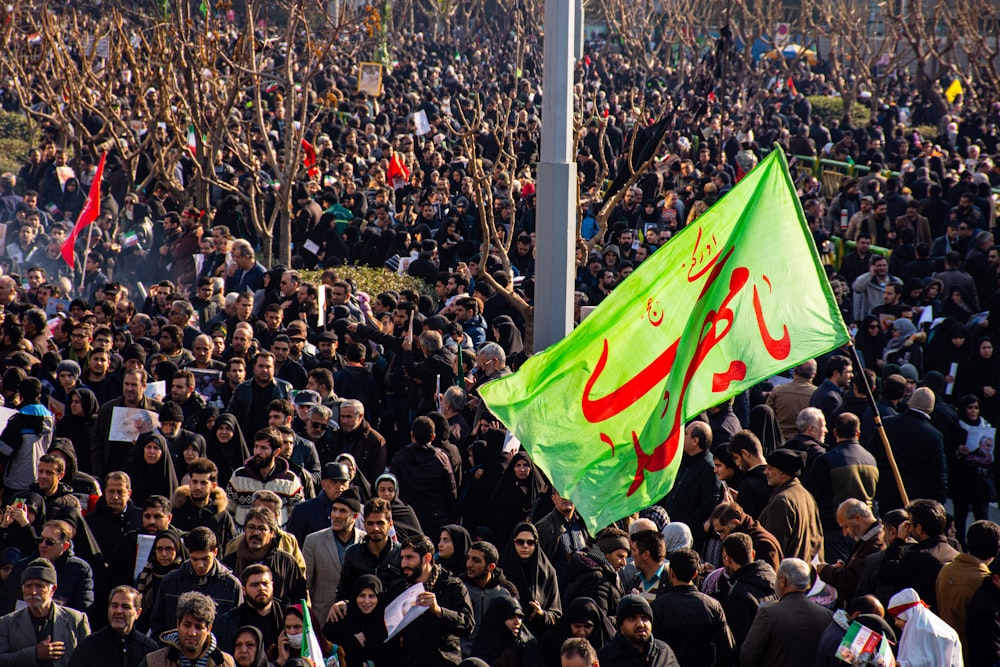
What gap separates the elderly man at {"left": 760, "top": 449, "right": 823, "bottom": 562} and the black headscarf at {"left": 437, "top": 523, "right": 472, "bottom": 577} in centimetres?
164

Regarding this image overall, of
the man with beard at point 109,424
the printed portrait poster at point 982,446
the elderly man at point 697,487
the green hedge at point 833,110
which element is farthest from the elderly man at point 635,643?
the green hedge at point 833,110

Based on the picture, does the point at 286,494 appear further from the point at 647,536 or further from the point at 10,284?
the point at 10,284

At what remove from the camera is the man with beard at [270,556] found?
24.1 ft

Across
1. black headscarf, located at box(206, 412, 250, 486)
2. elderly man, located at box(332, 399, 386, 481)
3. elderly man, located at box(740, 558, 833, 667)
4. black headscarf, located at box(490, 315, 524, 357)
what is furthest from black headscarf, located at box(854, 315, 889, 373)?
elderly man, located at box(740, 558, 833, 667)

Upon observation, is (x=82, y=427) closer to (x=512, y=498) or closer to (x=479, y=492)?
(x=479, y=492)

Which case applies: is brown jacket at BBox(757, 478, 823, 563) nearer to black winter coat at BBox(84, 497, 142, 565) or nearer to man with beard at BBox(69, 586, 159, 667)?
man with beard at BBox(69, 586, 159, 667)

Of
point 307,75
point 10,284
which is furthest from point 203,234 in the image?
point 10,284

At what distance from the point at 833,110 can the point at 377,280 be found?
22765 mm

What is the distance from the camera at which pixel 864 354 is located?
543 inches

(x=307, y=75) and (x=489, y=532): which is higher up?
(x=307, y=75)

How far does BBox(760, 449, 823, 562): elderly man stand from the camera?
7.88m

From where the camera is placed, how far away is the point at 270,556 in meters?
7.41

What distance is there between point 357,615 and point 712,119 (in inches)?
854

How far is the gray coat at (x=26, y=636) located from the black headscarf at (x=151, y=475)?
6.66 feet
